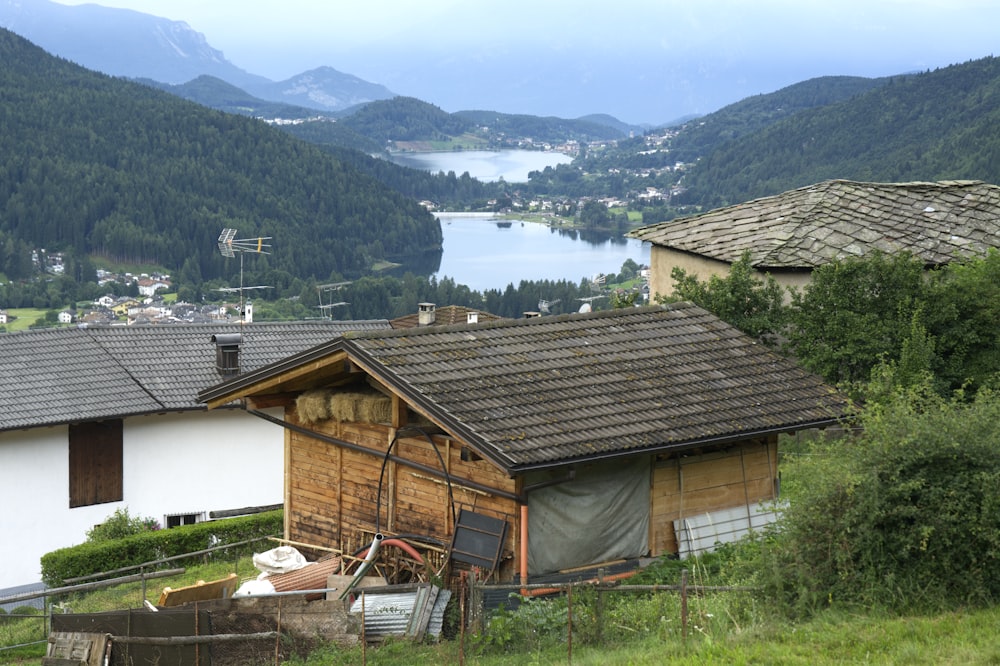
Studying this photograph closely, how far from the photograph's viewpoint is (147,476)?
2525 centimetres

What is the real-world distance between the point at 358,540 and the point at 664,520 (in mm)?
3596

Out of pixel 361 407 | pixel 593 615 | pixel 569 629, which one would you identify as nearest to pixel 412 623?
pixel 593 615

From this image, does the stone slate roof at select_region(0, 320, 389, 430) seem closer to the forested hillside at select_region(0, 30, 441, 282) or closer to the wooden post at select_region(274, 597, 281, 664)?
the wooden post at select_region(274, 597, 281, 664)

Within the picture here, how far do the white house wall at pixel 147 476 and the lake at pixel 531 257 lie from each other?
4204 inches

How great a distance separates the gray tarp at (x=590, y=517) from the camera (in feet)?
40.2

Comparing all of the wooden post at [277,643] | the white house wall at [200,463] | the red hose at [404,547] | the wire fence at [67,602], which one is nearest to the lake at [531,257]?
the white house wall at [200,463]

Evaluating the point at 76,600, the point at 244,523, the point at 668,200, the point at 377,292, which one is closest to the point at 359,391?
the point at 76,600

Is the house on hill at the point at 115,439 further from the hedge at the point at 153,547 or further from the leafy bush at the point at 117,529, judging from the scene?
the hedge at the point at 153,547

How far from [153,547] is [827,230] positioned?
13392mm

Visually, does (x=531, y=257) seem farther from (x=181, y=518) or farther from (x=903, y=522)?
(x=903, y=522)

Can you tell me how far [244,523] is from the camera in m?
22.0

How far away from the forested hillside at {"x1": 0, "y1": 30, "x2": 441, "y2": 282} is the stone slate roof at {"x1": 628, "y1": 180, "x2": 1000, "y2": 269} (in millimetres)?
120180

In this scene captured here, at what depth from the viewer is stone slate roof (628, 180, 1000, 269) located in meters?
21.6

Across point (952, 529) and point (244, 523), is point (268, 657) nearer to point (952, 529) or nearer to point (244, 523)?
point (952, 529)
